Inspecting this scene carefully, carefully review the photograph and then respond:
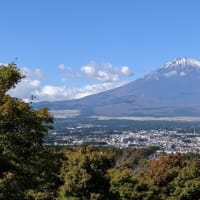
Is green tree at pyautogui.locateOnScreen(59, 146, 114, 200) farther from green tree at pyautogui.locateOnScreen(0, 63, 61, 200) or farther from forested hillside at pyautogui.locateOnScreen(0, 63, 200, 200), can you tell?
green tree at pyautogui.locateOnScreen(0, 63, 61, 200)

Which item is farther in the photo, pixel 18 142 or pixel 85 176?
pixel 85 176

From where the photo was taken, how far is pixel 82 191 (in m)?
25.0

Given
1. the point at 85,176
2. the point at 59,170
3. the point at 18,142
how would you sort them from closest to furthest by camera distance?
the point at 18,142
the point at 59,170
the point at 85,176

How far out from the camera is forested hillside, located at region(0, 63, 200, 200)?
45.0ft

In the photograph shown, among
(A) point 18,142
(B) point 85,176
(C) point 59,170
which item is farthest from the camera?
(B) point 85,176

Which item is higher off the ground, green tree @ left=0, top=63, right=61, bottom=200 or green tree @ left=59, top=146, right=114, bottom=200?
green tree @ left=0, top=63, right=61, bottom=200

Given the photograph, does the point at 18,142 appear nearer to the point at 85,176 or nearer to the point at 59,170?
the point at 59,170

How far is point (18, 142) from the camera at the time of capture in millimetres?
13875

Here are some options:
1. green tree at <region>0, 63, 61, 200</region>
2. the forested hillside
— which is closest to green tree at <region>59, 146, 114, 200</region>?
the forested hillside

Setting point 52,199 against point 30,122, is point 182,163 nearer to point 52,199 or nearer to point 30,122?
point 52,199

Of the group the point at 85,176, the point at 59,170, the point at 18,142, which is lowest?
the point at 85,176

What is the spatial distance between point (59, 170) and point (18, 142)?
10331 mm

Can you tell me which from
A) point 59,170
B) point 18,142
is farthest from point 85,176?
point 18,142

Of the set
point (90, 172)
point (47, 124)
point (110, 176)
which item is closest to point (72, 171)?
point (90, 172)
